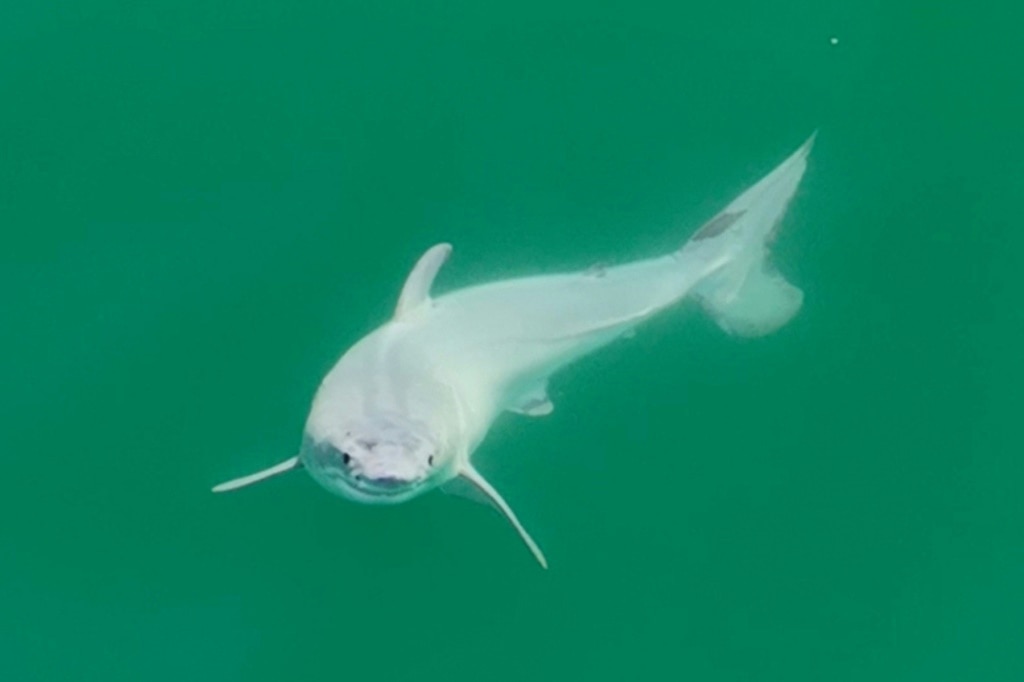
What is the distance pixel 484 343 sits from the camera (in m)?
8.95

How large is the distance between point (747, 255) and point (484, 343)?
2871 millimetres

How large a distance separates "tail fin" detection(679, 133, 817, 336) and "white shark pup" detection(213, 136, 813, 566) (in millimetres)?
11

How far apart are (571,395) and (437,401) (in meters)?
3.11

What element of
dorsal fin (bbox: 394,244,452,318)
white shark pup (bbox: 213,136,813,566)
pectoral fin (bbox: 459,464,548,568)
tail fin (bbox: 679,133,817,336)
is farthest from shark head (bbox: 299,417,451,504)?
tail fin (bbox: 679,133,817,336)

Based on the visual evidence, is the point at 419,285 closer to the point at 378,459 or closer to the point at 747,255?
the point at 378,459

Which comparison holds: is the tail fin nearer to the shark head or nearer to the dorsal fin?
the dorsal fin

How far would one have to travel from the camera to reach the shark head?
22.9 ft

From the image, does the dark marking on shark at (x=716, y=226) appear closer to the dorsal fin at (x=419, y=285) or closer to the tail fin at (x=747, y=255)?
the tail fin at (x=747, y=255)

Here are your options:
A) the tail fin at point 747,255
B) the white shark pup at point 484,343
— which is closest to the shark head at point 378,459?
the white shark pup at point 484,343

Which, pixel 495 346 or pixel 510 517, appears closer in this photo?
pixel 510 517

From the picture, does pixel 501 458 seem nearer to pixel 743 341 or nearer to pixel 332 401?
pixel 743 341

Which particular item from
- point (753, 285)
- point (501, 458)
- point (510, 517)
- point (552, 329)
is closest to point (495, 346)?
point (552, 329)

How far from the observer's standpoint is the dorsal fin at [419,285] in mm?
9055

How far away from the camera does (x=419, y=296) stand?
9094 mm
